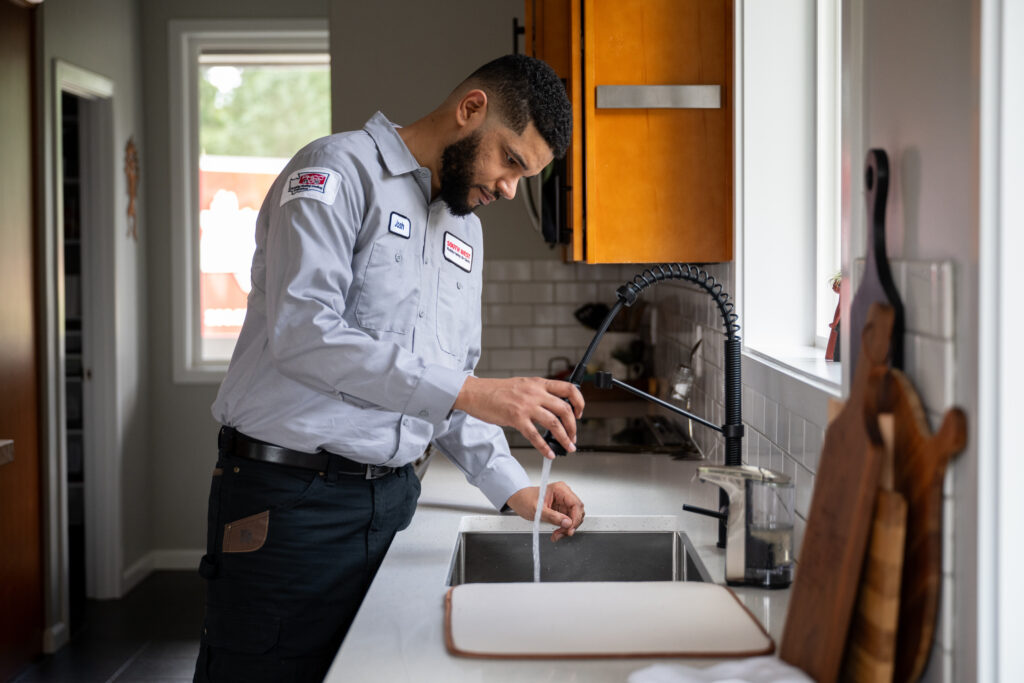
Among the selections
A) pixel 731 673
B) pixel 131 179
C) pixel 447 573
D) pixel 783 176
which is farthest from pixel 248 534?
pixel 131 179

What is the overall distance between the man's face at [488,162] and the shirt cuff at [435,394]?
438mm

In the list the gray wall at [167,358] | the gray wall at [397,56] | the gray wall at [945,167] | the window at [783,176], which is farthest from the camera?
the gray wall at [167,358]

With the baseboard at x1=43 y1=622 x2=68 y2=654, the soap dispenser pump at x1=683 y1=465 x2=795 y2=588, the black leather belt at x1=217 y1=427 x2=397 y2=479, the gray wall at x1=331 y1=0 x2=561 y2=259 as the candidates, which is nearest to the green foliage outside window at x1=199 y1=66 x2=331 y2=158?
the gray wall at x1=331 y1=0 x2=561 y2=259

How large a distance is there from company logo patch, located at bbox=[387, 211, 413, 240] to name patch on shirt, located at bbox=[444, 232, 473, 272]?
0.39 feet

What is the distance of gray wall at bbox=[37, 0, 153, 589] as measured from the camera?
15.0ft

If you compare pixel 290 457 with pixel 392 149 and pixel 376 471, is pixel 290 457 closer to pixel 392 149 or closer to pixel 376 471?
pixel 376 471

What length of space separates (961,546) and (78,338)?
497 centimetres

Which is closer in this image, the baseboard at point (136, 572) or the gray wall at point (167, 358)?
the baseboard at point (136, 572)

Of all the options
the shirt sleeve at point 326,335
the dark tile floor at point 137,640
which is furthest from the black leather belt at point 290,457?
the dark tile floor at point 137,640

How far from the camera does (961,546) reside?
3.22 feet

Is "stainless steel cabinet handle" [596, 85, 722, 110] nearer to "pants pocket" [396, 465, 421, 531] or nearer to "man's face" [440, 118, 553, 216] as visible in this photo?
"man's face" [440, 118, 553, 216]

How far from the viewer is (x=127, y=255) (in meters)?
4.97

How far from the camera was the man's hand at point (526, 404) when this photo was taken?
4.97 ft

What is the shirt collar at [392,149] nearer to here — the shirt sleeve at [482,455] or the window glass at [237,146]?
the shirt sleeve at [482,455]
